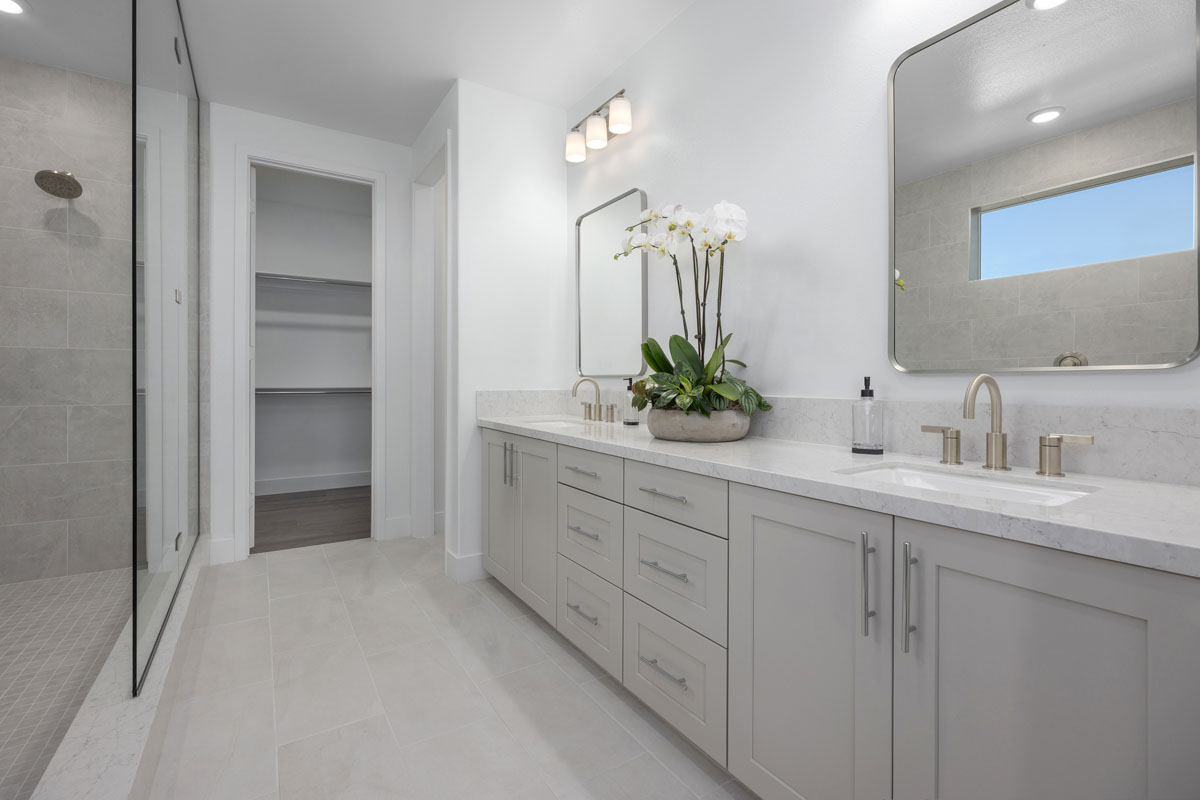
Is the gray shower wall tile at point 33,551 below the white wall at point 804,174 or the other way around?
below

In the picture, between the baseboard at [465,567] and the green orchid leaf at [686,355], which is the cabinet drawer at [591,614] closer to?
the green orchid leaf at [686,355]

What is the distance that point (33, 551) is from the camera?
1.99m

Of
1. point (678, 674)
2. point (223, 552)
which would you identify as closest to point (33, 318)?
point (223, 552)

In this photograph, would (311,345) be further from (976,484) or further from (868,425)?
(976,484)

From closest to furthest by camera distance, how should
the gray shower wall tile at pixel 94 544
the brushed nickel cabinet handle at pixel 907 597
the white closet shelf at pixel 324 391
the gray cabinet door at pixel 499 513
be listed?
the brushed nickel cabinet handle at pixel 907 597 < the gray shower wall tile at pixel 94 544 < the gray cabinet door at pixel 499 513 < the white closet shelf at pixel 324 391

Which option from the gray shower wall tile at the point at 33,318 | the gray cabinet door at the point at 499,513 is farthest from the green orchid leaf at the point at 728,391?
the gray shower wall tile at the point at 33,318

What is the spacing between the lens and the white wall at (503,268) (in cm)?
284

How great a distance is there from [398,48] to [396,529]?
2.74 metres

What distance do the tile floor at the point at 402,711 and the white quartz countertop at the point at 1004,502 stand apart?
2.73 feet

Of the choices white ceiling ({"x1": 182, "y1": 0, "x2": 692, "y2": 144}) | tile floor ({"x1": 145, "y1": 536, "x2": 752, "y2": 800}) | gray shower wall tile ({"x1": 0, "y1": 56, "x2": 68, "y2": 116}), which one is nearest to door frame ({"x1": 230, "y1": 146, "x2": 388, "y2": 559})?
white ceiling ({"x1": 182, "y1": 0, "x2": 692, "y2": 144})

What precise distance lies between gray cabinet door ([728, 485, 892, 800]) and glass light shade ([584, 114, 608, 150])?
2.08m

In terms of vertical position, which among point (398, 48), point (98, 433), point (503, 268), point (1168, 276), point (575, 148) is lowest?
point (98, 433)

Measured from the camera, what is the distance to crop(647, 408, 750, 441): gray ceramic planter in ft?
5.90

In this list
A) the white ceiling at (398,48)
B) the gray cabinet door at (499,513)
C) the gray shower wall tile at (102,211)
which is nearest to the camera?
the gray shower wall tile at (102,211)
